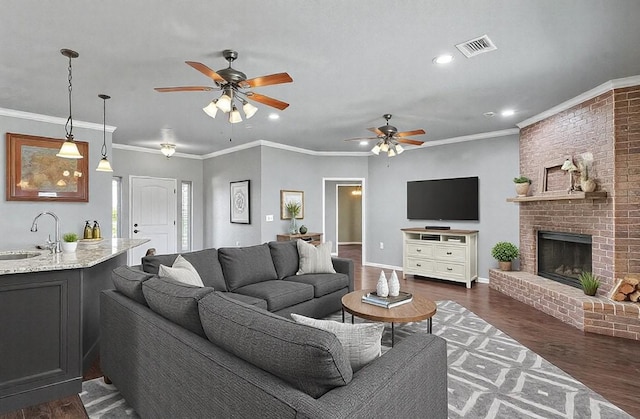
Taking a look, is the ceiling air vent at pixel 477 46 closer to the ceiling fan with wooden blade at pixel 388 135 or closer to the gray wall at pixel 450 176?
the ceiling fan with wooden blade at pixel 388 135

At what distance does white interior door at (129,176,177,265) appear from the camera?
23.0 ft

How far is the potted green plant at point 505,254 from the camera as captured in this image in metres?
5.21

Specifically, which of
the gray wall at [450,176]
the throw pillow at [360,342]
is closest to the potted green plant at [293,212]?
the gray wall at [450,176]

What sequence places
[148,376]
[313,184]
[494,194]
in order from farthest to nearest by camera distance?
1. [313,184]
2. [494,194]
3. [148,376]

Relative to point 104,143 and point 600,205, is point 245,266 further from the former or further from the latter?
point 600,205

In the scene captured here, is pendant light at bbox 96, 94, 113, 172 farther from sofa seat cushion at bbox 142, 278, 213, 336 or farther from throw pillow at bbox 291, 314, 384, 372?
throw pillow at bbox 291, 314, 384, 372

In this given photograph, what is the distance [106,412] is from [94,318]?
1199 millimetres

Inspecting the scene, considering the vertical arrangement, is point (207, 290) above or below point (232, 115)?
below

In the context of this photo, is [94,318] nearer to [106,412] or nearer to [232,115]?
[106,412]

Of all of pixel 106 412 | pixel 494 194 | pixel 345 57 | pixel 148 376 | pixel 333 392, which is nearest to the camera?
pixel 333 392

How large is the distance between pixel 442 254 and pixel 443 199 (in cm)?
112

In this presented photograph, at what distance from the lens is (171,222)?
755 centimetres

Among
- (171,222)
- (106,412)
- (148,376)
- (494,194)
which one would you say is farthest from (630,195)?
(171,222)

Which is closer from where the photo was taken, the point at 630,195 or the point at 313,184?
the point at 630,195
